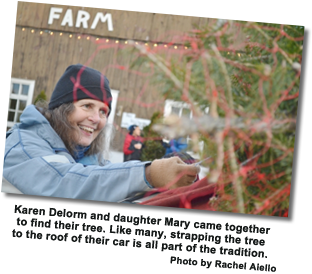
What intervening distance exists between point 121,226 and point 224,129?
2.82 ft

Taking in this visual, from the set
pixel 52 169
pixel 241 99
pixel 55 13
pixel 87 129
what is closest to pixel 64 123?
pixel 87 129

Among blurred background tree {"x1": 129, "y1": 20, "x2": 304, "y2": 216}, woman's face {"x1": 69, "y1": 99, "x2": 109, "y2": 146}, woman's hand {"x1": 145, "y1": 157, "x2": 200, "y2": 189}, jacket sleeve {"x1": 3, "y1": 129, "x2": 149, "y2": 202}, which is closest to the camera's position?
blurred background tree {"x1": 129, "y1": 20, "x2": 304, "y2": 216}

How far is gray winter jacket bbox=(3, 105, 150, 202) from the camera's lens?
55.9 inches

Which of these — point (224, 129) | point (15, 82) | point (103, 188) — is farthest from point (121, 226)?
point (224, 129)

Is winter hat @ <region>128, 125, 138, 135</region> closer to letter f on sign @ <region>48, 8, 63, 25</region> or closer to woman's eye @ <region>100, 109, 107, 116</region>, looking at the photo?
woman's eye @ <region>100, 109, 107, 116</region>

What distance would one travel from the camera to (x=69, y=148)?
157cm

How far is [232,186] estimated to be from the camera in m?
1.11

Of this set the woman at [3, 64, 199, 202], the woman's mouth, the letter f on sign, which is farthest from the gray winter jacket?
the letter f on sign

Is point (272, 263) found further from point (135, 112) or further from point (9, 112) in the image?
point (9, 112)

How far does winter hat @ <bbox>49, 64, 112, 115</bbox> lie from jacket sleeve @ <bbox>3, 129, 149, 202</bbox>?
207 millimetres

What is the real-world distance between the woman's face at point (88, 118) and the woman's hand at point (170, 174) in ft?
1.22

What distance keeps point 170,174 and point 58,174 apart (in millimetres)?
470

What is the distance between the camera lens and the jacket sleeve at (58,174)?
4.64ft

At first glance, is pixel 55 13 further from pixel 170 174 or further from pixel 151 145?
pixel 170 174
